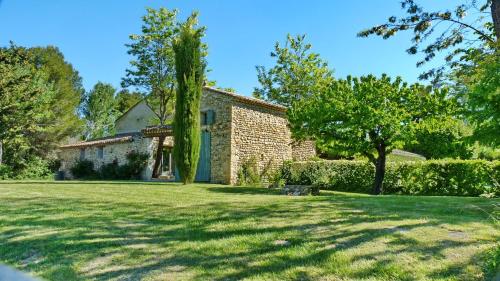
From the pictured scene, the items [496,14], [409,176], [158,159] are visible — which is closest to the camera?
[496,14]

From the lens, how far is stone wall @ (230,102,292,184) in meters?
18.6

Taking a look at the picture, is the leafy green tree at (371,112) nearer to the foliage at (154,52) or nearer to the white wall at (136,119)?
the foliage at (154,52)

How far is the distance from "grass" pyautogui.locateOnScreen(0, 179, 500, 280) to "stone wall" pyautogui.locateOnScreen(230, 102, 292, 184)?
1152cm

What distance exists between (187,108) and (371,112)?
7836 millimetres

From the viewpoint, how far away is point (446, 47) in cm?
985

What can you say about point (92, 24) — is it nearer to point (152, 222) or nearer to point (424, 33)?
point (152, 222)

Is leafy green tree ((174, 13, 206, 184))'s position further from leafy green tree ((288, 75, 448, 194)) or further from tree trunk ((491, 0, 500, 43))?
tree trunk ((491, 0, 500, 43))

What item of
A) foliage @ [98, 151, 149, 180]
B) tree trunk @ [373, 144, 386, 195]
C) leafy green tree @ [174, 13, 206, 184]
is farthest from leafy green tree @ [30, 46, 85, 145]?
tree trunk @ [373, 144, 386, 195]

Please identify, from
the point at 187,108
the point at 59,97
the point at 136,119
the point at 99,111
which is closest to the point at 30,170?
the point at 59,97

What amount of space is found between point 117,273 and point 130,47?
28586mm

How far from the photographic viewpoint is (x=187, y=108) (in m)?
16.1

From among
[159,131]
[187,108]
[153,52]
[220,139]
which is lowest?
[220,139]

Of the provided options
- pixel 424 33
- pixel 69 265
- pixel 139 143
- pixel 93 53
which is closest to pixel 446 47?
pixel 424 33

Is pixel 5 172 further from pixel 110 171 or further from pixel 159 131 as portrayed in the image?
pixel 159 131
